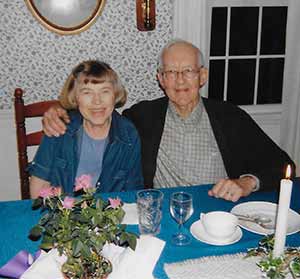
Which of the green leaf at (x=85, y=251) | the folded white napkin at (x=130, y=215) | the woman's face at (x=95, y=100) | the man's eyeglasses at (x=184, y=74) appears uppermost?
the man's eyeglasses at (x=184, y=74)

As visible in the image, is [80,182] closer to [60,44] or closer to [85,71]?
[85,71]

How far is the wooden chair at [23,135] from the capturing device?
2.38 metres

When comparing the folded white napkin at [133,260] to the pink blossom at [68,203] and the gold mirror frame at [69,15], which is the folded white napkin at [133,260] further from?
the gold mirror frame at [69,15]

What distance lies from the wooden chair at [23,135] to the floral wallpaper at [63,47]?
0.68 m

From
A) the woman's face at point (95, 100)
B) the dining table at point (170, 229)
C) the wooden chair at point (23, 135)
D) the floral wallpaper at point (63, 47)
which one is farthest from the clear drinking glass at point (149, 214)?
the floral wallpaper at point (63, 47)

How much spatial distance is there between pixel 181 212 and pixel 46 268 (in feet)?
1.52

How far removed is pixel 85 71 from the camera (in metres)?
2.11

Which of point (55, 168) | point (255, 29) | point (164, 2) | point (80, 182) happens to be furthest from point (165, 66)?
point (255, 29)

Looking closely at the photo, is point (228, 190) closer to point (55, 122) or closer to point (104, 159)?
point (104, 159)

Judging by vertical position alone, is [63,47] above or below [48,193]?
above

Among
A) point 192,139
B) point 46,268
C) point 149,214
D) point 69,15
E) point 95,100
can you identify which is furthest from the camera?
point 69,15

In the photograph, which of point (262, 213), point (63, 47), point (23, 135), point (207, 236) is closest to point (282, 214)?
point (207, 236)

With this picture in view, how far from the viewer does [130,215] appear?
1.72 m

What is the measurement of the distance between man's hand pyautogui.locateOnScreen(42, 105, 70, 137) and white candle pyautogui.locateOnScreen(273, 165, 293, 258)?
112cm
